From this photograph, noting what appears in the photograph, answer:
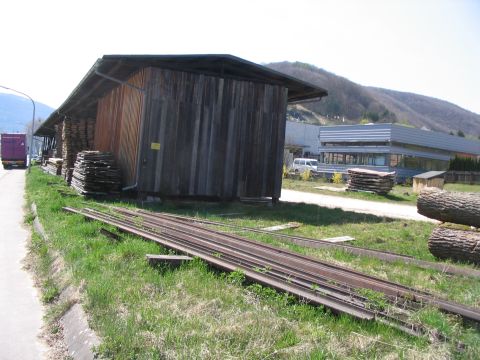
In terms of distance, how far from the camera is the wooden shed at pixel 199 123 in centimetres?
1450

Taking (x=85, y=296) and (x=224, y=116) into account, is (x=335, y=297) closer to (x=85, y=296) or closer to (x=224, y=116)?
(x=85, y=296)

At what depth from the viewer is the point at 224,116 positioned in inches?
611

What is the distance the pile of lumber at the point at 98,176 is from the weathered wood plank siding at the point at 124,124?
1.48 ft

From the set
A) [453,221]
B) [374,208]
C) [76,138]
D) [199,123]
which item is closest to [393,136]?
[374,208]

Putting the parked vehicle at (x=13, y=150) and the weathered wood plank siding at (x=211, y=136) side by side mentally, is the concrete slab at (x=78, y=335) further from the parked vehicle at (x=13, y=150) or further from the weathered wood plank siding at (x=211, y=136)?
the parked vehicle at (x=13, y=150)

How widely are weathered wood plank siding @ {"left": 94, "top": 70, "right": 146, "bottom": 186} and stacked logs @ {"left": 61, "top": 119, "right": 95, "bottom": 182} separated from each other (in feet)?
18.3

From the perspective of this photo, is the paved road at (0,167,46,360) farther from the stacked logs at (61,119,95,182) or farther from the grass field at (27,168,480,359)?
the stacked logs at (61,119,95,182)

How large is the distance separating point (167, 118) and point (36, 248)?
7.16m

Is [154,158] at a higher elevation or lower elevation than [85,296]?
higher

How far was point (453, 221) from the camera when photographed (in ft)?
28.8

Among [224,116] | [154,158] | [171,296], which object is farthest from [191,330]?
[224,116]

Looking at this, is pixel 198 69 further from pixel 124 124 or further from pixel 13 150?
pixel 13 150

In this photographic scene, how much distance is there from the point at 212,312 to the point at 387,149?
143 feet

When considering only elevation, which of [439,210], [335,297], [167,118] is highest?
[167,118]
